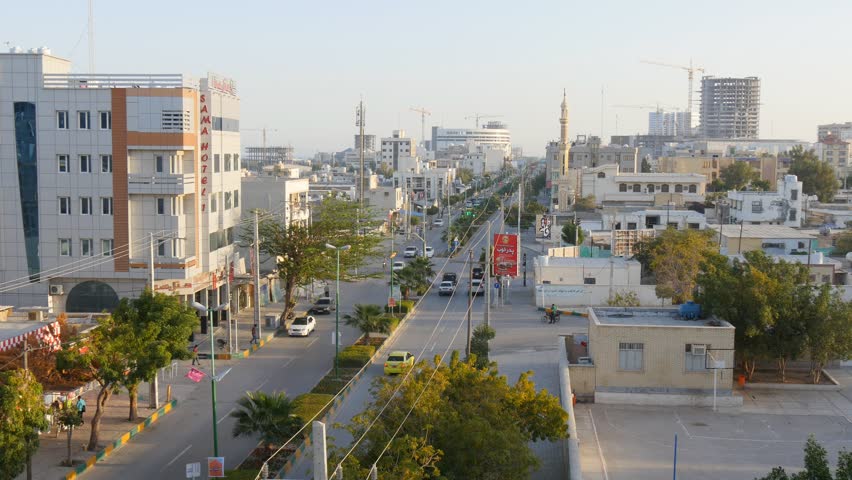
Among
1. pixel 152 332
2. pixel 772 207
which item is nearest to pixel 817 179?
pixel 772 207

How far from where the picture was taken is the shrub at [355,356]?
3538 centimetres

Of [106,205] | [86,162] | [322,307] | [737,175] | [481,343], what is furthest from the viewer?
[737,175]

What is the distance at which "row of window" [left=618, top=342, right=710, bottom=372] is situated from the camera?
29.2m

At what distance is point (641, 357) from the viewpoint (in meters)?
29.4

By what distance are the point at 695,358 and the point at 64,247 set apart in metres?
27.0

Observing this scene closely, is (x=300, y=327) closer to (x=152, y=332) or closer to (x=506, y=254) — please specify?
(x=506, y=254)

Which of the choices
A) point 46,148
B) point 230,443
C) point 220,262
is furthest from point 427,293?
point 230,443

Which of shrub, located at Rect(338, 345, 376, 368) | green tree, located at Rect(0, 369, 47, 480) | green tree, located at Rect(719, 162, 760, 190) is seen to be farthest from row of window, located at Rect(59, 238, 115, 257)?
green tree, located at Rect(719, 162, 760, 190)

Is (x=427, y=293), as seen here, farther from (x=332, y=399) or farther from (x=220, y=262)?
(x=332, y=399)

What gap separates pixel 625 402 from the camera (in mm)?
28969

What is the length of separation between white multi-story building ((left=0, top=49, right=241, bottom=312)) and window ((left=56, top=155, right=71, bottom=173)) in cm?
6

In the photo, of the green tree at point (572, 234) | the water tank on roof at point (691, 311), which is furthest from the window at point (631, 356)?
the green tree at point (572, 234)

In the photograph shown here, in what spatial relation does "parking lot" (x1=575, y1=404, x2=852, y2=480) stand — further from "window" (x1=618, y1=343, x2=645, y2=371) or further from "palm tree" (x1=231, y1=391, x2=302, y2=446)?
"palm tree" (x1=231, y1=391, x2=302, y2=446)

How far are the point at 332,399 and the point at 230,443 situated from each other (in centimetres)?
342
